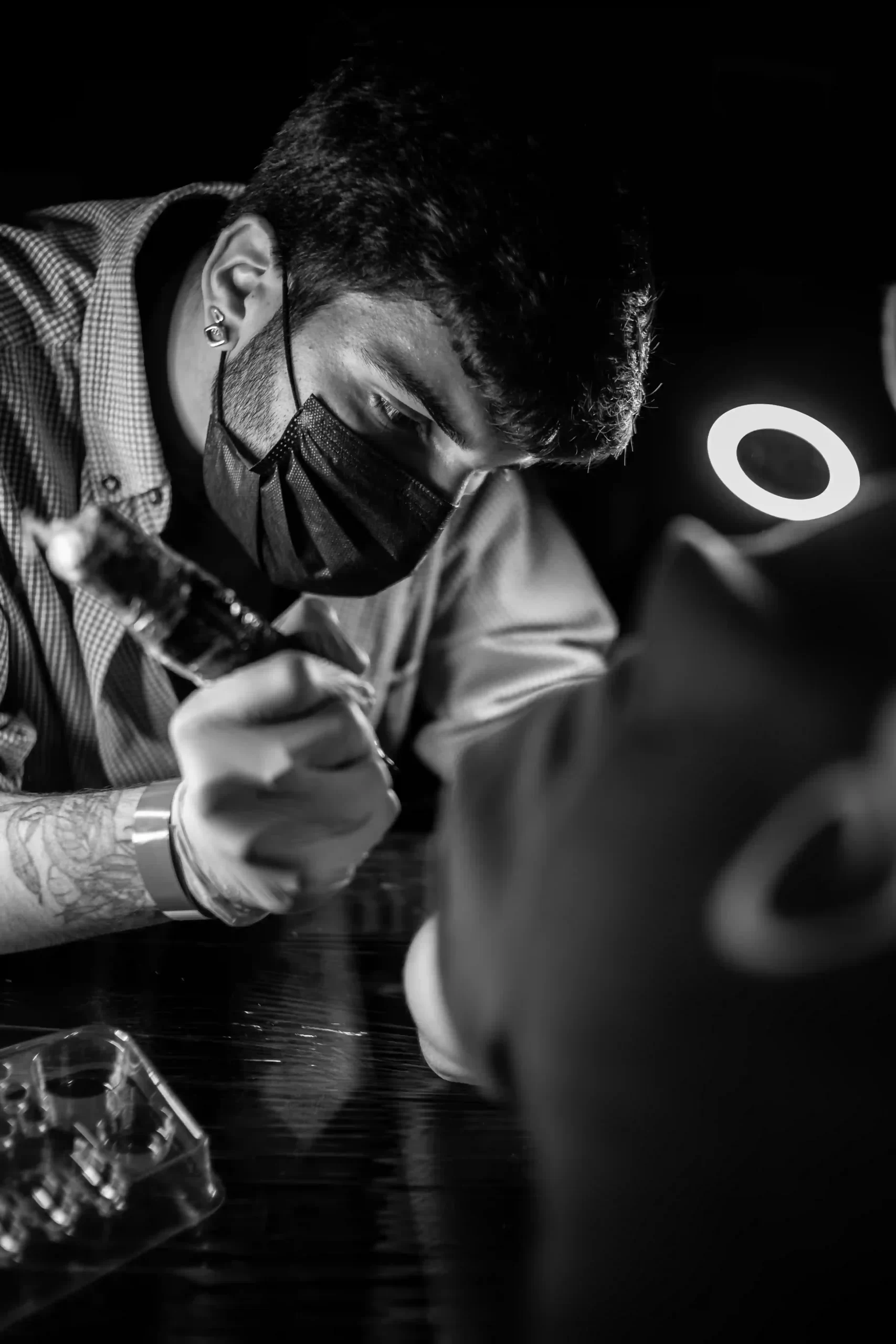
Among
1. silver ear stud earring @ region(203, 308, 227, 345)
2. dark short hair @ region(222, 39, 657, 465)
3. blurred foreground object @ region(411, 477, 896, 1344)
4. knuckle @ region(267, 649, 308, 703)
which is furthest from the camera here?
silver ear stud earring @ region(203, 308, 227, 345)

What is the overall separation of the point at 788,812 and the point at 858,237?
1478 mm

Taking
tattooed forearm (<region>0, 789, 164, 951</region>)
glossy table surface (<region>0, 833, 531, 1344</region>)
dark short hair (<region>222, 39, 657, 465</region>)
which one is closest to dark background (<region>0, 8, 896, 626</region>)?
dark short hair (<region>222, 39, 657, 465</region>)

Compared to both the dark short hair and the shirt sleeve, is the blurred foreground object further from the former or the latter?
the shirt sleeve

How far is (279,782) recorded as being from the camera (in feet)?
2.99

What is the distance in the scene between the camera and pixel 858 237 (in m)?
1.70

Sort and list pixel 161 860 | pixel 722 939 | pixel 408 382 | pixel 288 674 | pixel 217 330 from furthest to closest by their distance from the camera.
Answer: pixel 217 330 < pixel 408 382 < pixel 161 860 < pixel 288 674 < pixel 722 939

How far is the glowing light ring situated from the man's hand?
0.64 meters

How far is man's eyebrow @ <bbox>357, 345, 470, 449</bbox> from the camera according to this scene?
1163mm

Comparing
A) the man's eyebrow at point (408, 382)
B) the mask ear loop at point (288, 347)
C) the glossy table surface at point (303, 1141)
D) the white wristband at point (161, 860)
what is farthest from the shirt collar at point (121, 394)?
the glossy table surface at point (303, 1141)

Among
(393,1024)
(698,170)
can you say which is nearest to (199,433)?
(393,1024)

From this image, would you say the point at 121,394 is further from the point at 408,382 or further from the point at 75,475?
the point at 408,382

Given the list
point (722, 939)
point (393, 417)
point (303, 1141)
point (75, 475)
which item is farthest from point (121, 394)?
point (722, 939)

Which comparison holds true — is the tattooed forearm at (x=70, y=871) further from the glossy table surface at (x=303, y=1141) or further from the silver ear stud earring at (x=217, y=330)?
the silver ear stud earring at (x=217, y=330)

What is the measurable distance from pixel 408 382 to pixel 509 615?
23.8 inches
